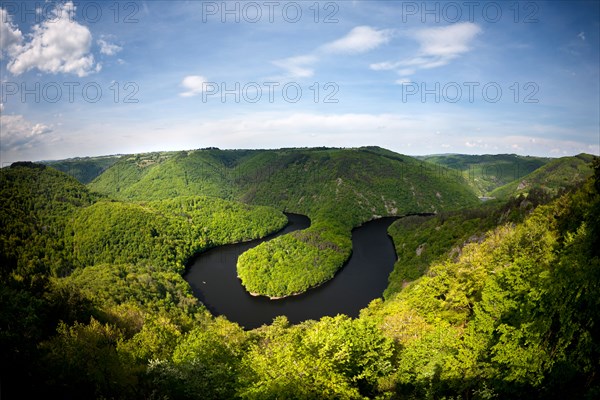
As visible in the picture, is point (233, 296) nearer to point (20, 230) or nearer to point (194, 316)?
point (194, 316)

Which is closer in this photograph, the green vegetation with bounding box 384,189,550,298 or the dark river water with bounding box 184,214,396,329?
the green vegetation with bounding box 384,189,550,298

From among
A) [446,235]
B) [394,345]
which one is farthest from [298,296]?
[394,345]

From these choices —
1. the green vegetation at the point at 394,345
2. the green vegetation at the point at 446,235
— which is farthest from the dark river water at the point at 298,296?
the green vegetation at the point at 394,345

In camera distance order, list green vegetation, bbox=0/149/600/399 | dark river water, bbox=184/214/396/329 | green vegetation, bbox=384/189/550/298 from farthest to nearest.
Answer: dark river water, bbox=184/214/396/329, green vegetation, bbox=384/189/550/298, green vegetation, bbox=0/149/600/399

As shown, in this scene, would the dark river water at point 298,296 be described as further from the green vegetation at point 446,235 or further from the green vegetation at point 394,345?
the green vegetation at point 394,345

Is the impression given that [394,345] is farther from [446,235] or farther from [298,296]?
[446,235]

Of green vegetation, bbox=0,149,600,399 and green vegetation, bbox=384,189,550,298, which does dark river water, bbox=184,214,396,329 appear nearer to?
green vegetation, bbox=384,189,550,298

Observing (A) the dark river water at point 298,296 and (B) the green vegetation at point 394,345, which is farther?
(A) the dark river water at point 298,296

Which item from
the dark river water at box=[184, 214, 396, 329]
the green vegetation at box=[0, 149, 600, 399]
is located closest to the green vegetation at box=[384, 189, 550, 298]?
the dark river water at box=[184, 214, 396, 329]
